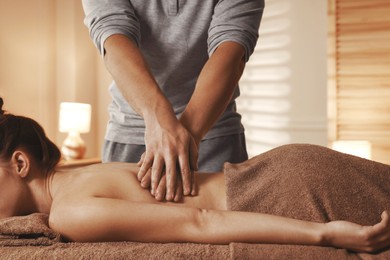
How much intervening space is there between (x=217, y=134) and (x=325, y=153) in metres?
0.45

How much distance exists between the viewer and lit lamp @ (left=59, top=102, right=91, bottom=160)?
4074 millimetres

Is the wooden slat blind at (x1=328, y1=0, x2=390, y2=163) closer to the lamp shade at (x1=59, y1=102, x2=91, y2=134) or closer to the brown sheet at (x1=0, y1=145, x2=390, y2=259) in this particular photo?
the lamp shade at (x1=59, y1=102, x2=91, y2=134)

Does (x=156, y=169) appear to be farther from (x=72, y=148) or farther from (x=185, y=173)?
(x=72, y=148)

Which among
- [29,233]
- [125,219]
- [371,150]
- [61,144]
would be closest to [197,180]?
[125,219]

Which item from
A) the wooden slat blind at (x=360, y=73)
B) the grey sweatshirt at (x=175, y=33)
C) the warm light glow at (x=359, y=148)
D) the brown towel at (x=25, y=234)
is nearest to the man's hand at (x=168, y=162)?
the brown towel at (x=25, y=234)

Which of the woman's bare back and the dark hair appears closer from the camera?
the woman's bare back

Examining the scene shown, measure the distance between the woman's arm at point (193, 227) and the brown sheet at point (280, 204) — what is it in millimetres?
33

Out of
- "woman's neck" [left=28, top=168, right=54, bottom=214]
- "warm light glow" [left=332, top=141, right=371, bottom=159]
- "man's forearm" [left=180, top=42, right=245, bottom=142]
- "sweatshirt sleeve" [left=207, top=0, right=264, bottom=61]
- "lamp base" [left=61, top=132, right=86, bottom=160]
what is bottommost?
"lamp base" [left=61, top=132, right=86, bottom=160]

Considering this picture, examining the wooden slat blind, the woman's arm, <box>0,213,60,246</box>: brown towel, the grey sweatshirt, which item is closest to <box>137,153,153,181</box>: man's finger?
the woman's arm

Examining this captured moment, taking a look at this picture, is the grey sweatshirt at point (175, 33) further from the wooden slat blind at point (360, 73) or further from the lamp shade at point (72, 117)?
the lamp shade at point (72, 117)

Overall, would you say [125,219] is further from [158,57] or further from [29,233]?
[158,57]

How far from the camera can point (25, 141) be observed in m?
1.57

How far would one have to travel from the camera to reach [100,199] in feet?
4.13

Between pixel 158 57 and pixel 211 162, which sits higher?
pixel 158 57
